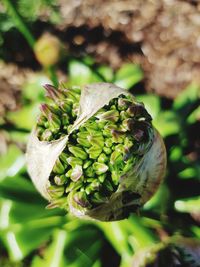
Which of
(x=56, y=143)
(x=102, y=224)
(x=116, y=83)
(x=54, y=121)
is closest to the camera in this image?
(x=56, y=143)

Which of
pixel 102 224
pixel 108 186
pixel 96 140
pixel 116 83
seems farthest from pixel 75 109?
pixel 116 83

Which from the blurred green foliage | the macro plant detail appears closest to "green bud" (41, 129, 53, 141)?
the macro plant detail

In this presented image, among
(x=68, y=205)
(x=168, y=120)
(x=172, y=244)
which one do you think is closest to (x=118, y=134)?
(x=68, y=205)

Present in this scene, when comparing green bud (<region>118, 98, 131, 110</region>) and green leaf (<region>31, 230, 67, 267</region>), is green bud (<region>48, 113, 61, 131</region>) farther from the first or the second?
green leaf (<region>31, 230, 67, 267</region>)

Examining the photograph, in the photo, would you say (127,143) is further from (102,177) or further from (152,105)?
(152,105)

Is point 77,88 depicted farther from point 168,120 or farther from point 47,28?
point 47,28
